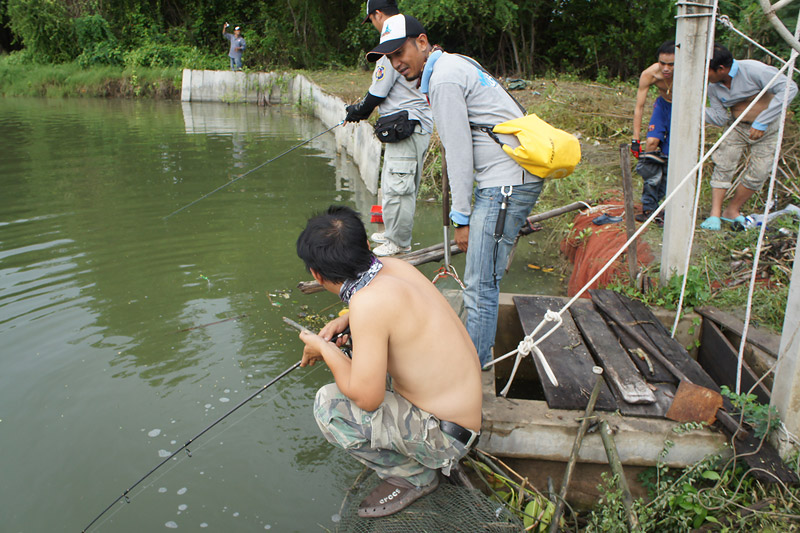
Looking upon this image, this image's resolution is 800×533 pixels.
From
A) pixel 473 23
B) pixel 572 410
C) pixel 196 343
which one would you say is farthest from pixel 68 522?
pixel 473 23

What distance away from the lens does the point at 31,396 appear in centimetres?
397

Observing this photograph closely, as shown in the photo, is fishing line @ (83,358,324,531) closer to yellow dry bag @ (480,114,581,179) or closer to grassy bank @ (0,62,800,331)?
yellow dry bag @ (480,114,581,179)

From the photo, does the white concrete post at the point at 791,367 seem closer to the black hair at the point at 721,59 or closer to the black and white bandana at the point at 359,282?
the black and white bandana at the point at 359,282

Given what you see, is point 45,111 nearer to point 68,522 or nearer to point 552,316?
point 68,522

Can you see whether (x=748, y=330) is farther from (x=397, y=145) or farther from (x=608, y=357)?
(x=397, y=145)

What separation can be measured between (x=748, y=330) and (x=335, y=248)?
2532 mm

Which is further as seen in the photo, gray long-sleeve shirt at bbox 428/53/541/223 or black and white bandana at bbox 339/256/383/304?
gray long-sleeve shirt at bbox 428/53/541/223

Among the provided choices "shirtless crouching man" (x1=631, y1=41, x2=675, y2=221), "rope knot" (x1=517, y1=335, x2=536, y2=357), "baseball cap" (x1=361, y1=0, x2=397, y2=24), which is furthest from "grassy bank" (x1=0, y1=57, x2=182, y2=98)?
"rope knot" (x1=517, y1=335, x2=536, y2=357)

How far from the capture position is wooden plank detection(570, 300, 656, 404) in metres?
2.91

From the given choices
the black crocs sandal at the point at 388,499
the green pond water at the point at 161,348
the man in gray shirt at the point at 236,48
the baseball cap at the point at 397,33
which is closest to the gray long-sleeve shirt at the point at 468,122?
the baseball cap at the point at 397,33

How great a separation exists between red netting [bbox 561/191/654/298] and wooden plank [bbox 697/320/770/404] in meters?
0.92

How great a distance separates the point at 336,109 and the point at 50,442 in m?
10.6

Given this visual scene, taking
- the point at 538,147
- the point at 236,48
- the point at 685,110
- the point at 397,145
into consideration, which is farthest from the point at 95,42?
the point at 538,147

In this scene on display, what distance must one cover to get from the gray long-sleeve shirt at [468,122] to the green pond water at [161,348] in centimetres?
174
